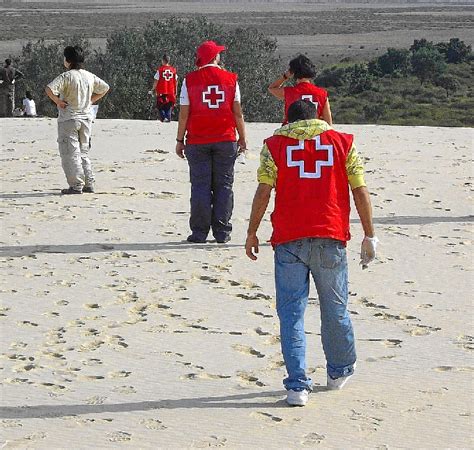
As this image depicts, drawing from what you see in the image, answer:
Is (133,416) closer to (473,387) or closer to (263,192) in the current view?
(263,192)

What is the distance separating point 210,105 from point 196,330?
2.89 m

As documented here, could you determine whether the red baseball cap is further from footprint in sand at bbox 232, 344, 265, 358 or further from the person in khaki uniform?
footprint in sand at bbox 232, 344, 265, 358

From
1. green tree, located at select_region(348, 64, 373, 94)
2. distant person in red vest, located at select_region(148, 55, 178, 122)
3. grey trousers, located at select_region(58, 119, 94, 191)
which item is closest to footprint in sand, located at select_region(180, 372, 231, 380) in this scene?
grey trousers, located at select_region(58, 119, 94, 191)

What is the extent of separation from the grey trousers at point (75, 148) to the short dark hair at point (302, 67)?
3.69 meters

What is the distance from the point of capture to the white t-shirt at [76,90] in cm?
1248

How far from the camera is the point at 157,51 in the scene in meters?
44.8

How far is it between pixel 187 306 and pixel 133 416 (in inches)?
94.6

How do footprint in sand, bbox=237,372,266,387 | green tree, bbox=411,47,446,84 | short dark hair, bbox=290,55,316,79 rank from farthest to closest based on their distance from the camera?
green tree, bbox=411,47,446,84, short dark hair, bbox=290,55,316,79, footprint in sand, bbox=237,372,266,387

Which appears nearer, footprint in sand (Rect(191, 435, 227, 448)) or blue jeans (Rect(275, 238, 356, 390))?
footprint in sand (Rect(191, 435, 227, 448))

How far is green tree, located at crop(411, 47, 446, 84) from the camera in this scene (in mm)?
66938

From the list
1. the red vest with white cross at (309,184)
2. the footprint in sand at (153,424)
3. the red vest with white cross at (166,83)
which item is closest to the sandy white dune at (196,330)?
the footprint in sand at (153,424)

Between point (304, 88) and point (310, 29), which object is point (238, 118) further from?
point (310, 29)

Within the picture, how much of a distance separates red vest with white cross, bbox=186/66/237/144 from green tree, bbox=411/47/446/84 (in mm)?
55818

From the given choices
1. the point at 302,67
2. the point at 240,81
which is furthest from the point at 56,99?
the point at 240,81
